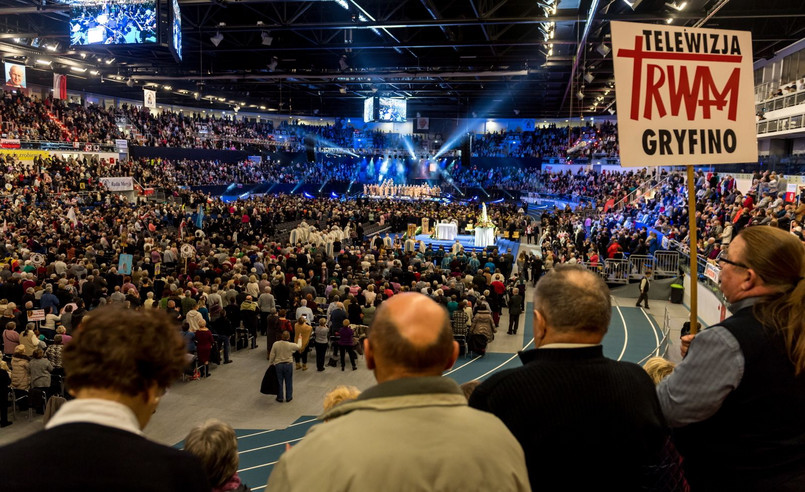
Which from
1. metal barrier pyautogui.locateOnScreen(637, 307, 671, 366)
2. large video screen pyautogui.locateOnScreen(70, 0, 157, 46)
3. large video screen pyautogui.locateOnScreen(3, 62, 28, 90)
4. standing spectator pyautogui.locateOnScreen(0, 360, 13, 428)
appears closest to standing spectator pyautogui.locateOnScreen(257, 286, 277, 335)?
standing spectator pyautogui.locateOnScreen(0, 360, 13, 428)

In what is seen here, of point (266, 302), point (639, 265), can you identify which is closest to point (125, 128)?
point (266, 302)

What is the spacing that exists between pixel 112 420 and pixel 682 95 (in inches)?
118

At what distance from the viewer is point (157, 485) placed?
4.53 feet

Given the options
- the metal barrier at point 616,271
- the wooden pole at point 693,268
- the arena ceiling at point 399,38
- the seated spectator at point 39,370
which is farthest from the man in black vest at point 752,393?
the metal barrier at point 616,271

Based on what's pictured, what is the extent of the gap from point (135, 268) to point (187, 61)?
50.7 feet

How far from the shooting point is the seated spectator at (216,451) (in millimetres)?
2766

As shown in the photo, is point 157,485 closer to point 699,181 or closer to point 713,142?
point 713,142

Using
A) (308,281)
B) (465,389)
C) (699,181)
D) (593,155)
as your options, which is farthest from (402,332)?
(593,155)

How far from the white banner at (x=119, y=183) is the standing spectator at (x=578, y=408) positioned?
105 feet

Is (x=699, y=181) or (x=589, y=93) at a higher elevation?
(x=589, y=93)

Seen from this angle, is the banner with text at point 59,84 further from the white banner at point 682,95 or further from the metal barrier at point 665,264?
the white banner at point 682,95

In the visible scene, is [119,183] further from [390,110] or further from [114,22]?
[114,22]

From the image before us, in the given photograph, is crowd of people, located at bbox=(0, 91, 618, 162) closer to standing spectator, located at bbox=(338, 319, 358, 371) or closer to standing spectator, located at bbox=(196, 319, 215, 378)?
standing spectator, located at bbox=(196, 319, 215, 378)

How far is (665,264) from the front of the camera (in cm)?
1781
